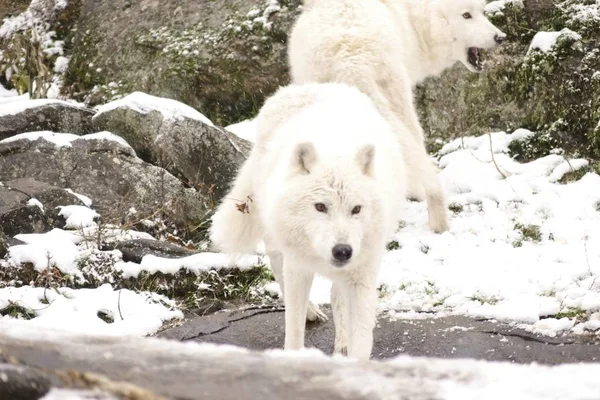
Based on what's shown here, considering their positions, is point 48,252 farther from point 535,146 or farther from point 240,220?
point 535,146

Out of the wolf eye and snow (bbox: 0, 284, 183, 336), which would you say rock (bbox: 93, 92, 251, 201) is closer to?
snow (bbox: 0, 284, 183, 336)

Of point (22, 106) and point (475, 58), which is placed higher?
point (475, 58)

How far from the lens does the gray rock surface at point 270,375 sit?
182 centimetres

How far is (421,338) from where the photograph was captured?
483 cm

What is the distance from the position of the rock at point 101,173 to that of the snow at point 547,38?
14.6 ft

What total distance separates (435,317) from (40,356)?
359 centimetres

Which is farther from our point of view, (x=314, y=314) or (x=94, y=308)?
(x=94, y=308)

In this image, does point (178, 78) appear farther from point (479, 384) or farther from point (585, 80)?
point (479, 384)

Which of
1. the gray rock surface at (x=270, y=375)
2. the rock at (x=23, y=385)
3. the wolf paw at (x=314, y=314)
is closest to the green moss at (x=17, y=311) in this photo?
the wolf paw at (x=314, y=314)

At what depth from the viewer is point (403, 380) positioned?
76.1 inches

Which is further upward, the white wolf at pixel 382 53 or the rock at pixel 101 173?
the white wolf at pixel 382 53

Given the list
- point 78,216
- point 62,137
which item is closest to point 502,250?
point 78,216

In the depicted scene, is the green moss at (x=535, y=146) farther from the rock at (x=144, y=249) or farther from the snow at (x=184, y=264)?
the rock at (x=144, y=249)

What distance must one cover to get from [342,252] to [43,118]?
5.06 metres
